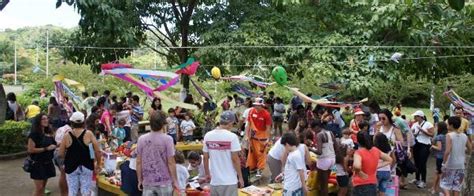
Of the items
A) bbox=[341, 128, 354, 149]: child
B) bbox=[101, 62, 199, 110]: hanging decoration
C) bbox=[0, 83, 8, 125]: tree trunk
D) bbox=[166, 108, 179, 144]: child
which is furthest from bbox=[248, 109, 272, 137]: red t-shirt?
bbox=[0, 83, 8, 125]: tree trunk

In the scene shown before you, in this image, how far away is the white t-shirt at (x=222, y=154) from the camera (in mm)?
5789

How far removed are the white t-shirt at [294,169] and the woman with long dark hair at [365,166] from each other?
0.71m

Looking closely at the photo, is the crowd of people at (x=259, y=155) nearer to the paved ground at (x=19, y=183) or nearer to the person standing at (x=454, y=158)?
the person standing at (x=454, y=158)

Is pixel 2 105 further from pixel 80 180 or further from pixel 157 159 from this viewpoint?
pixel 157 159

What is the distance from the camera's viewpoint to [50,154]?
7.09m

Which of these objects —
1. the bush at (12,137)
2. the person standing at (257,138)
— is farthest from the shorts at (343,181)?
the bush at (12,137)

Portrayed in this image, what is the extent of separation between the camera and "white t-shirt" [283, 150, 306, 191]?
6.20m

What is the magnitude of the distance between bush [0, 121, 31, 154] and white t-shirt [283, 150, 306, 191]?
845cm

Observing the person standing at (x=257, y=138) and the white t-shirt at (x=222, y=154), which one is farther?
the person standing at (x=257, y=138)

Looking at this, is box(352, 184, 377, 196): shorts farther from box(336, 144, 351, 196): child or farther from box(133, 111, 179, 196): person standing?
box(133, 111, 179, 196): person standing

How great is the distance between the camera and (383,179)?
23.1ft

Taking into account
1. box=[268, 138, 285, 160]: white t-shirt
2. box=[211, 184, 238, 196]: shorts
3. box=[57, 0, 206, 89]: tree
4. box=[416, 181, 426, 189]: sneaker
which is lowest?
box=[416, 181, 426, 189]: sneaker

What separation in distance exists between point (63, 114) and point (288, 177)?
24.9 ft

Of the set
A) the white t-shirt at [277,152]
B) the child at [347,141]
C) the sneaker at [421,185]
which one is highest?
the child at [347,141]
